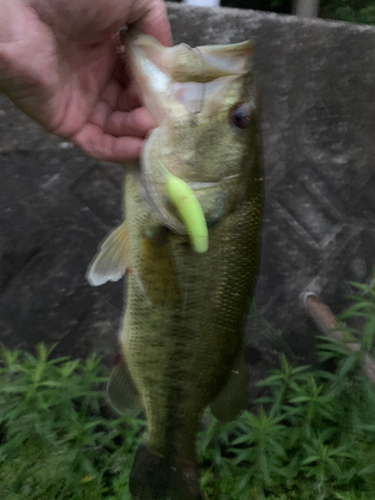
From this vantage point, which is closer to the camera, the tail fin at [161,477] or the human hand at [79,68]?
the human hand at [79,68]

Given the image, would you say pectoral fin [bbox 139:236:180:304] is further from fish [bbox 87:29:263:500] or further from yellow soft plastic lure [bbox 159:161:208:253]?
yellow soft plastic lure [bbox 159:161:208:253]

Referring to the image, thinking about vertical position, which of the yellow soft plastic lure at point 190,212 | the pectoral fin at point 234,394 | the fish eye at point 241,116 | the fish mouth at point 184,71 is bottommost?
the pectoral fin at point 234,394

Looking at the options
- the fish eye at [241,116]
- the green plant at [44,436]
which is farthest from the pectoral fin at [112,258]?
the green plant at [44,436]

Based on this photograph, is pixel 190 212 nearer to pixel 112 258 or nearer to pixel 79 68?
pixel 112 258

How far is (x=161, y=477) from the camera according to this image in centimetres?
148

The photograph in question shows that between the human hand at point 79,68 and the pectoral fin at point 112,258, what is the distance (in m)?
0.27

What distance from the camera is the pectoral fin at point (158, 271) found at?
1160 mm

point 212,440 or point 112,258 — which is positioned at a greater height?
point 112,258

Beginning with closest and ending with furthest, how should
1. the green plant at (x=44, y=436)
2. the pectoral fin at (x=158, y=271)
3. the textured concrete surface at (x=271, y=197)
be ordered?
1. the pectoral fin at (x=158, y=271)
2. the green plant at (x=44, y=436)
3. the textured concrete surface at (x=271, y=197)

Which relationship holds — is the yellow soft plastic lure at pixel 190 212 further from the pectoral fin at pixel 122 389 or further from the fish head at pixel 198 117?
the pectoral fin at pixel 122 389

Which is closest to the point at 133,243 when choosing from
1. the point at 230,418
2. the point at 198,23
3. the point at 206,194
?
the point at 206,194

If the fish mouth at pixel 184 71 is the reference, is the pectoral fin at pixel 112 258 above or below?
below

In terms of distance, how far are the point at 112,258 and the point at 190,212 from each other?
50 centimetres

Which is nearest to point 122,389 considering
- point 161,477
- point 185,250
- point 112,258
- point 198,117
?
point 161,477
